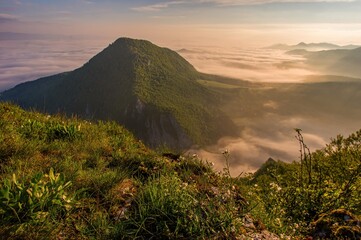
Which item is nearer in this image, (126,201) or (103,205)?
(103,205)

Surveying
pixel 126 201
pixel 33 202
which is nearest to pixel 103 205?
pixel 126 201

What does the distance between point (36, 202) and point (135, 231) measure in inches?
64.0

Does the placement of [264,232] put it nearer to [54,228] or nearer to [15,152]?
[54,228]

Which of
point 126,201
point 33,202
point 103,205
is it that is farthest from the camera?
point 126,201

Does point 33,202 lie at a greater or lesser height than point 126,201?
greater

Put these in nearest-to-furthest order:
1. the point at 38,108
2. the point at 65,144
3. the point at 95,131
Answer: the point at 65,144, the point at 95,131, the point at 38,108

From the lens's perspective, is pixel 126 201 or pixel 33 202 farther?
pixel 126 201

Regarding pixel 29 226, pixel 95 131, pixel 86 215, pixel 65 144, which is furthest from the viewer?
pixel 95 131

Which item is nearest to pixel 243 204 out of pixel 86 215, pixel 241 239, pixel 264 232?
pixel 264 232

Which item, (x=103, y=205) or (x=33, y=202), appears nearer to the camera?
(x=33, y=202)

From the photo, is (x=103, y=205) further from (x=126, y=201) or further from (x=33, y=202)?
(x=33, y=202)

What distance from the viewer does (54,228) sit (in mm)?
4590

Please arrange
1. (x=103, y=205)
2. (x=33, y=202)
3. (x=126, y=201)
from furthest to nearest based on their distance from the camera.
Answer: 1. (x=126, y=201)
2. (x=103, y=205)
3. (x=33, y=202)

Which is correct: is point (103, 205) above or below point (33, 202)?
below
